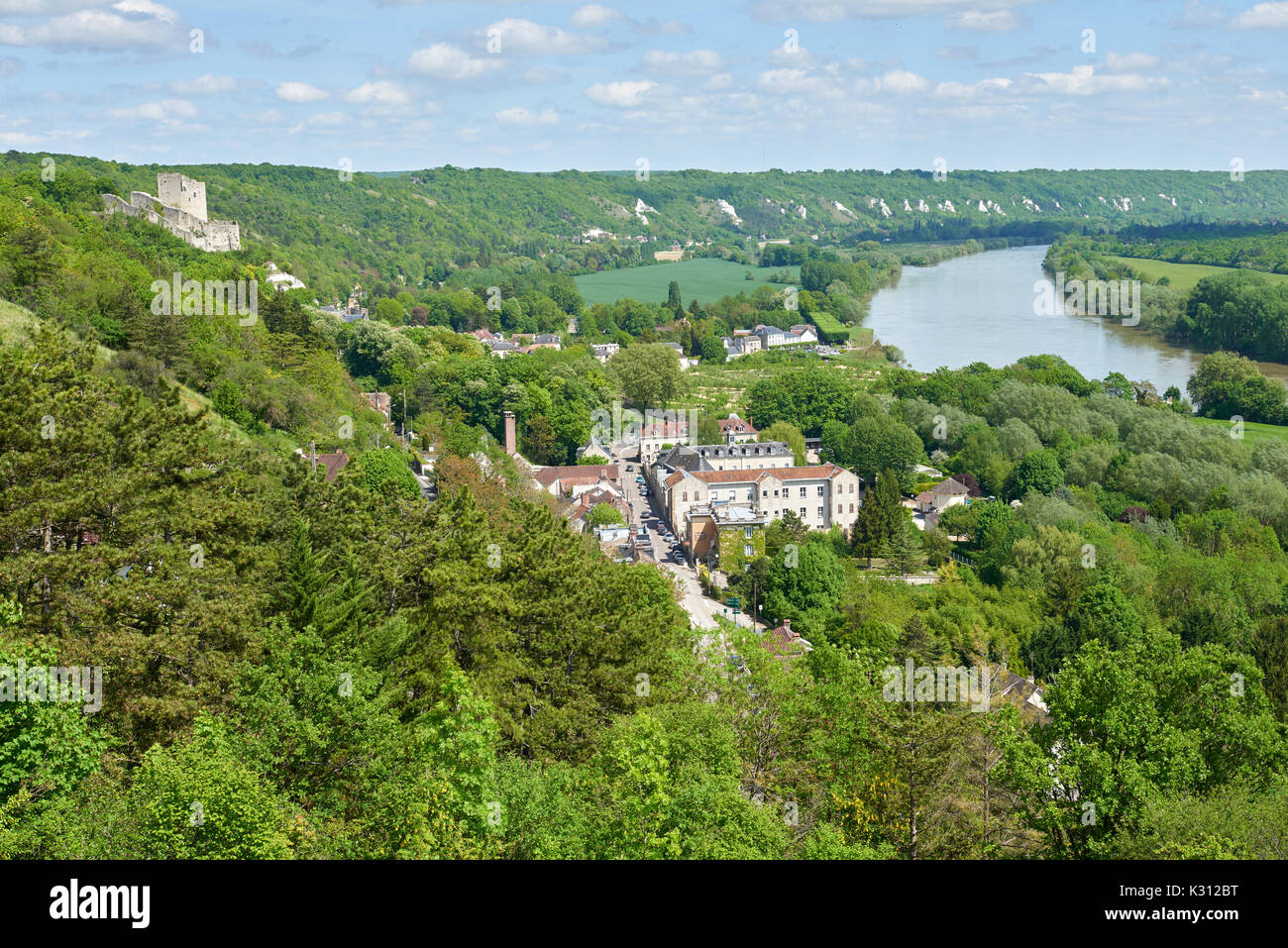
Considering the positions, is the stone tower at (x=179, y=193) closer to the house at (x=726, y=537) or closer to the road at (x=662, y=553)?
the road at (x=662, y=553)

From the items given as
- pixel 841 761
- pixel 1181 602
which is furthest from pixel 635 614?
pixel 1181 602

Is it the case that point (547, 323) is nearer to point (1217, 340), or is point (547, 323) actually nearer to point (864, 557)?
point (1217, 340)

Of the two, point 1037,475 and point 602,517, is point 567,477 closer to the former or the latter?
point 602,517

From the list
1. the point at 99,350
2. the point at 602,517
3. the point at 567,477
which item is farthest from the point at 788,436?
the point at 99,350

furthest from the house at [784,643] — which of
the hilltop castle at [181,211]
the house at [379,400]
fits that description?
the hilltop castle at [181,211]

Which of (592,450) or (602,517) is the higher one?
(592,450)

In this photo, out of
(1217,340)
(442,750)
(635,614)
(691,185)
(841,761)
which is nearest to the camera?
(442,750)
